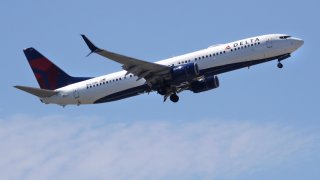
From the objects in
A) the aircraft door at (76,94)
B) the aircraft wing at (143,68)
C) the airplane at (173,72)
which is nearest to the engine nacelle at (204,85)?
the airplane at (173,72)

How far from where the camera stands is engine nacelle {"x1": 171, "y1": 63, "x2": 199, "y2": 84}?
70.0m

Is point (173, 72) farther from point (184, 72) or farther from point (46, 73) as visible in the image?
point (46, 73)

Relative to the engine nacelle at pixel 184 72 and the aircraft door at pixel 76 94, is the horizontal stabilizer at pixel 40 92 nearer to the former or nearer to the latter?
the aircraft door at pixel 76 94

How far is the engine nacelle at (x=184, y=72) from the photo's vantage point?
230ft

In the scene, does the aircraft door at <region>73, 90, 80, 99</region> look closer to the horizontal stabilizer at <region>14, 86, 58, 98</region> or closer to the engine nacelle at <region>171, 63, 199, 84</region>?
the horizontal stabilizer at <region>14, 86, 58, 98</region>

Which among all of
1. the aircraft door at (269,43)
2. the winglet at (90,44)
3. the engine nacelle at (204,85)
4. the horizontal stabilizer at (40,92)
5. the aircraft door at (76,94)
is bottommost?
the engine nacelle at (204,85)

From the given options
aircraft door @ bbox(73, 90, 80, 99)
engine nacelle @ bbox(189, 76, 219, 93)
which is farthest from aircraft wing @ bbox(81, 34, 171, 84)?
aircraft door @ bbox(73, 90, 80, 99)

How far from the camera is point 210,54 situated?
71188 millimetres

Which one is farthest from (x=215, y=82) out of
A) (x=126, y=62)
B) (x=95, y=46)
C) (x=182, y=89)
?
(x=95, y=46)

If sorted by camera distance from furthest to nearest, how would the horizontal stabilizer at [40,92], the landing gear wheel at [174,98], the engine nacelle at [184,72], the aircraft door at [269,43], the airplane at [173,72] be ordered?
1. the landing gear wheel at [174,98]
2. the horizontal stabilizer at [40,92]
3. the aircraft door at [269,43]
4. the airplane at [173,72]
5. the engine nacelle at [184,72]

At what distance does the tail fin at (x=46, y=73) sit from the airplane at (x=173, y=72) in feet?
5.81

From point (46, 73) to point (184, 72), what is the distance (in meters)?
17.8

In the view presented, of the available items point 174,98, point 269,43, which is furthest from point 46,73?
point 269,43

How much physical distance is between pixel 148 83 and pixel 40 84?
13.9m
